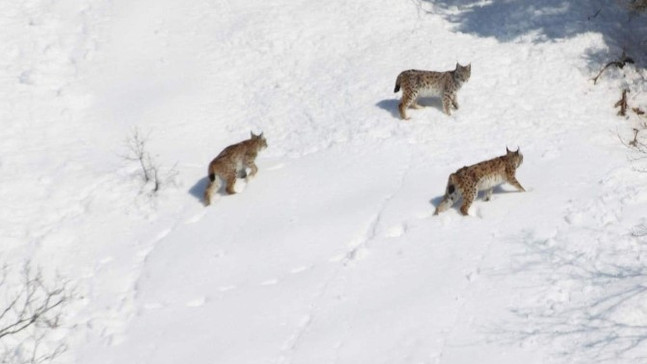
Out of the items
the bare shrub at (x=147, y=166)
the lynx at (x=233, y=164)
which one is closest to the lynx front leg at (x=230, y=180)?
the lynx at (x=233, y=164)

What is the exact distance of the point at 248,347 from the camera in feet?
36.1

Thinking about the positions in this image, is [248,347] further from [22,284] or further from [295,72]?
[295,72]

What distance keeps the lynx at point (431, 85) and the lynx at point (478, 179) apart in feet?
9.78

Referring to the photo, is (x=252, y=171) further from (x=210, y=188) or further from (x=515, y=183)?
(x=515, y=183)

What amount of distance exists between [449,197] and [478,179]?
0.57 m

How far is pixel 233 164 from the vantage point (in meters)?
14.4

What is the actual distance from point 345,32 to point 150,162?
6276mm

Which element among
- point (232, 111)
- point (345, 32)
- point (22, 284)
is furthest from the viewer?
point (345, 32)

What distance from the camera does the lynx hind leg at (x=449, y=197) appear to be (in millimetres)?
12871

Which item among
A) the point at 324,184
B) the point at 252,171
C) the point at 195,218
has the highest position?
the point at 252,171

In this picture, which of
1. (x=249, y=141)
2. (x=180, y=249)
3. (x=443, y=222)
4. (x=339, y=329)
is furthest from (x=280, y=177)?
(x=339, y=329)

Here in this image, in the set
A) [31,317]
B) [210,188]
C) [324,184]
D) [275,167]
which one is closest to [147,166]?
[210,188]

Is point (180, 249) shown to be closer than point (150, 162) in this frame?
Yes

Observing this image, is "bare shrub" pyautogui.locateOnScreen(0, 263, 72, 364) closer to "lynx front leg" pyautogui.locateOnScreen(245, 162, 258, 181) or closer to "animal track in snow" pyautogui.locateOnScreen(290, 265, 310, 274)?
"animal track in snow" pyautogui.locateOnScreen(290, 265, 310, 274)
